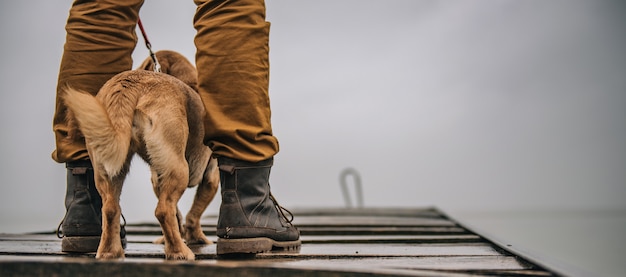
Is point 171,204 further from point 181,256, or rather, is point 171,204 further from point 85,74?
point 85,74

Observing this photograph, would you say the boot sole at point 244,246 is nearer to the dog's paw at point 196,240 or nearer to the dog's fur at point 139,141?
the dog's fur at point 139,141

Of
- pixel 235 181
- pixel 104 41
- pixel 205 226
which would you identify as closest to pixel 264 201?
pixel 235 181

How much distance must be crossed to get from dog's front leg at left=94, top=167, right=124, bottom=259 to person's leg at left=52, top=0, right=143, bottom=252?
0.29 m

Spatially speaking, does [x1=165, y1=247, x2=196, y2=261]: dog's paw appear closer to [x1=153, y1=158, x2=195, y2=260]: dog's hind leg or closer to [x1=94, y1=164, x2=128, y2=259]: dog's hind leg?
[x1=153, y1=158, x2=195, y2=260]: dog's hind leg

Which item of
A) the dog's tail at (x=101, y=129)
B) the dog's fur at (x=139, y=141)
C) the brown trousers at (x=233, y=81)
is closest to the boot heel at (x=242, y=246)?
the dog's fur at (x=139, y=141)

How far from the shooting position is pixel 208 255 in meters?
Result: 2.08

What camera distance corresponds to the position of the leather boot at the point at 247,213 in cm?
207

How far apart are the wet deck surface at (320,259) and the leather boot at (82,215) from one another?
0.22 feet

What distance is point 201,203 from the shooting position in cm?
272

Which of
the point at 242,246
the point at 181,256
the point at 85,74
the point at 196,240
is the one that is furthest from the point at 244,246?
the point at 85,74

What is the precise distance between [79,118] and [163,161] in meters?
0.27

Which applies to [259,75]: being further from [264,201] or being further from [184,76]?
[184,76]

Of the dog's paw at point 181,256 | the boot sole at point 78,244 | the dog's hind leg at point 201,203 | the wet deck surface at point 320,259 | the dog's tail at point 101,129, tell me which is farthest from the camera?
the dog's hind leg at point 201,203

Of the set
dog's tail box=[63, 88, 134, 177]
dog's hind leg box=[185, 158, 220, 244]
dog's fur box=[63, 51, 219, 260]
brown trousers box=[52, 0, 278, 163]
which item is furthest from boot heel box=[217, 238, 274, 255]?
dog's hind leg box=[185, 158, 220, 244]
